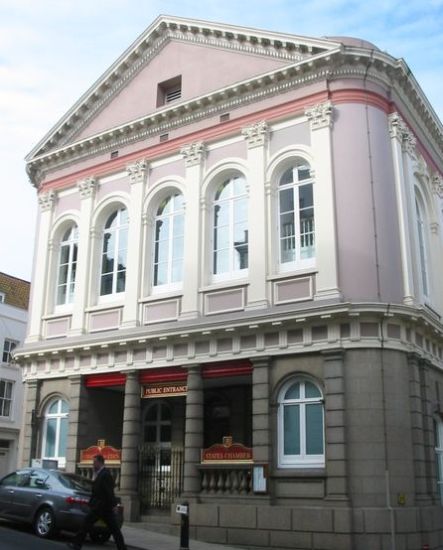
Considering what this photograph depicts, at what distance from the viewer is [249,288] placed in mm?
19172

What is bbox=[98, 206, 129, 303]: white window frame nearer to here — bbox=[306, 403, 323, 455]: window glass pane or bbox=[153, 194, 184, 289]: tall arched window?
bbox=[153, 194, 184, 289]: tall arched window

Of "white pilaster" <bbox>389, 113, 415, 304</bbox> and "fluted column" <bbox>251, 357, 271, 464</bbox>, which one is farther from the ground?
"white pilaster" <bbox>389, 113, 415, 304</bbox>

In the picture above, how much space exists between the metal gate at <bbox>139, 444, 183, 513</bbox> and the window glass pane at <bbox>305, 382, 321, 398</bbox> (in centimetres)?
476

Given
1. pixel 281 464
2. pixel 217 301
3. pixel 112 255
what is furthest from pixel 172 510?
pixel 112 255

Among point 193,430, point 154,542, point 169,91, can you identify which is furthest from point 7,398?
point 154,542

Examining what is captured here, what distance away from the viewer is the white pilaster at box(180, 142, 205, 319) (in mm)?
20234

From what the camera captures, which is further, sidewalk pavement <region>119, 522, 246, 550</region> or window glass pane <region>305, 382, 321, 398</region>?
window glass pane <region>305, 382, 321, 398</region>

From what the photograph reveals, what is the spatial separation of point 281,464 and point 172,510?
353cm

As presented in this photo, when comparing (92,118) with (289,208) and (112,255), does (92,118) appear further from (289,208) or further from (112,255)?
(289,208)

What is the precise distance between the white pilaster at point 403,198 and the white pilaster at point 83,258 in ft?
34.0

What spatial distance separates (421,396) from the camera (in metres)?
17.9

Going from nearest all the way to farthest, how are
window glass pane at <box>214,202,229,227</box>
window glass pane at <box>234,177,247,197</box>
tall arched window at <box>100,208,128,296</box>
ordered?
window glass pane at <box>234,177,247,197</box> < window glass pane at <box>214,202,229,227</box> < tall arched window at <box>100,208,128,296</box>

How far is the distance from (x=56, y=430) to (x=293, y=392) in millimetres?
8978

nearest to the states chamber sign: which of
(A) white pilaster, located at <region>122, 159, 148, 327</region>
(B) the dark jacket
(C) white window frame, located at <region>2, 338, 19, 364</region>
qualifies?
(A) white pilaster, located at <region>122, 159, 148, 327</region>
